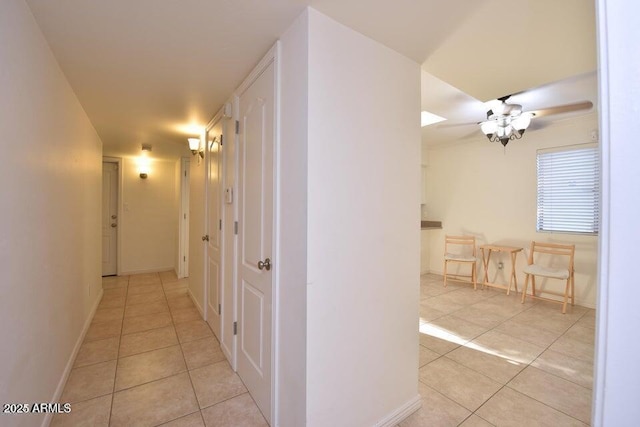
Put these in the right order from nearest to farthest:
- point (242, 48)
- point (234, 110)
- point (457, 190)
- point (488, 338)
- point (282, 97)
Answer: point (282, 97)
point (242, 48)
point (234, 110)
point (488, 338)
point (457, 190)

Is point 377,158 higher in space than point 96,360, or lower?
higher

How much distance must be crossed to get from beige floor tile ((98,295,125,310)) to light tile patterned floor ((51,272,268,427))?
15 centimetres

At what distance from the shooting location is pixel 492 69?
1842 mm

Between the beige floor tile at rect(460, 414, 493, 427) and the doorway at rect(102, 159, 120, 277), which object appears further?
the doorway at rect(102, 159, 120, 277)

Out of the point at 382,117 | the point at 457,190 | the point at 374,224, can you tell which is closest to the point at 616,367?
the point at 374,224

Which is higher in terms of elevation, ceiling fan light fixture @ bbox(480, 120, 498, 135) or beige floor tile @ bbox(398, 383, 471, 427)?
ceiling fan light fixture @ bbox(480, 120, 498, 135)

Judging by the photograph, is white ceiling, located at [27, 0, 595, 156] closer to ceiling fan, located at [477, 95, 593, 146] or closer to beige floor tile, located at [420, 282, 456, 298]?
ceiling fan, located at [477, 95, 593, 146]

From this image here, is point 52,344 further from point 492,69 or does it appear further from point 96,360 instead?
point 492,69

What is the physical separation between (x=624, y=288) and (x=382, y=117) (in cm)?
135

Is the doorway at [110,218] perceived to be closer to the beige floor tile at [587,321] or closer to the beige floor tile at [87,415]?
the beige floor tile at [87,415]

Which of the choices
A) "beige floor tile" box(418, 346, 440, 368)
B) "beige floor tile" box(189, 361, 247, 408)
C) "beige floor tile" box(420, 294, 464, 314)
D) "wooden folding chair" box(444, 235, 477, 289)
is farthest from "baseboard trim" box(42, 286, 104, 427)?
"wooden folding chair" box(444, 235, 477, 289)

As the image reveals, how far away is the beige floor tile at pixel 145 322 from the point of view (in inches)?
111

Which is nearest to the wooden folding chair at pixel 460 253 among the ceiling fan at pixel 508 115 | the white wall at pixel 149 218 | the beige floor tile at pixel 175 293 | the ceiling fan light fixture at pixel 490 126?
the ceiling fan at pixel 508 115

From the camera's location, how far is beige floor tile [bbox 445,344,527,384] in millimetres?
2090
